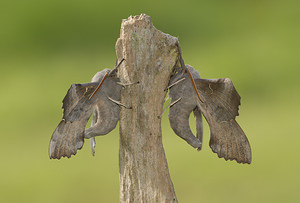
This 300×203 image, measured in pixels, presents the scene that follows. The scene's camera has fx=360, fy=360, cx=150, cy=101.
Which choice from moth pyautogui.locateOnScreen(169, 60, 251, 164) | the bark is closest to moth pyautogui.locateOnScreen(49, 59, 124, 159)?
the bark

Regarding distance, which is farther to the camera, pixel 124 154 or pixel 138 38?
pixel 124 154

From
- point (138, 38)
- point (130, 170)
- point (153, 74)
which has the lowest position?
point (130, 170)

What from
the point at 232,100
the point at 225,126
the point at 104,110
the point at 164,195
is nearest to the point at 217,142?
the point at 225,126

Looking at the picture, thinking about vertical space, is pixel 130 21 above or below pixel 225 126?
above

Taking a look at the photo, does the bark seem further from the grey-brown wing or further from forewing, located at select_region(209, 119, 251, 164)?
forewing, located at select_region(209, 119, 251, 164)

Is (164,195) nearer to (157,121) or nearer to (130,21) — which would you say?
(157,121)

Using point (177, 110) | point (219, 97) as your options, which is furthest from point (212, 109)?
point (177, 110)

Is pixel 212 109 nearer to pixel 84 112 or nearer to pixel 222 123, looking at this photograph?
pixel 222 123

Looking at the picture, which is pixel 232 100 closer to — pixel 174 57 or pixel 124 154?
pixel 174 57
